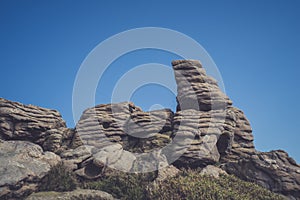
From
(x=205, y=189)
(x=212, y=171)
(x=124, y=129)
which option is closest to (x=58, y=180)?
(x=205, y=189)

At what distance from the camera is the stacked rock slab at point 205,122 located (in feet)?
106

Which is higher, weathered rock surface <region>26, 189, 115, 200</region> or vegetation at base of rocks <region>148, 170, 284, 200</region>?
vegetation at base of rocks <region>148, 170, 284, 200</region>

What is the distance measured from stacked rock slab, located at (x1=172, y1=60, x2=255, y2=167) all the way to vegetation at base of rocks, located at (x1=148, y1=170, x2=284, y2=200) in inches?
126

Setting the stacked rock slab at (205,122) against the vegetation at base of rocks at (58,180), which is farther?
the stacked rock slab at (205,122)

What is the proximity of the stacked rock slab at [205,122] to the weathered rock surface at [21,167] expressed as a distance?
1329cm

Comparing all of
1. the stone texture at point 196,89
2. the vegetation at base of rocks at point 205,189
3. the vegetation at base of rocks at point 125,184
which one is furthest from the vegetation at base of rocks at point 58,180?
the stone texture at point 196,89

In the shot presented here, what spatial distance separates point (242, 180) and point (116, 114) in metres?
18.5

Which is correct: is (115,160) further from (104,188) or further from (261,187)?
(261,187)

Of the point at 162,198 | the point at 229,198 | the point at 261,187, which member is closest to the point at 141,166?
the point at 162,198

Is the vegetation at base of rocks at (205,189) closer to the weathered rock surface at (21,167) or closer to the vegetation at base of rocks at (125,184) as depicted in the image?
the vegetation at base of rocks at (125,184)

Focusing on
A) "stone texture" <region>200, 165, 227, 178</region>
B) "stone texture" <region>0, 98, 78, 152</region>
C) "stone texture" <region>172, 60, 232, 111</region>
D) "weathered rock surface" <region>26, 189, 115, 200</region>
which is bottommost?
"weathered rock surface" <region>26, 189, 115, 200</region>

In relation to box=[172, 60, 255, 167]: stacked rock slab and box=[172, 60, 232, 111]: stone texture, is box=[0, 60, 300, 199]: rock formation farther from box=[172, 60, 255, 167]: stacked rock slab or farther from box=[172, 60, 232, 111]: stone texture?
box=[172, 60, 232, 111]: stone texture

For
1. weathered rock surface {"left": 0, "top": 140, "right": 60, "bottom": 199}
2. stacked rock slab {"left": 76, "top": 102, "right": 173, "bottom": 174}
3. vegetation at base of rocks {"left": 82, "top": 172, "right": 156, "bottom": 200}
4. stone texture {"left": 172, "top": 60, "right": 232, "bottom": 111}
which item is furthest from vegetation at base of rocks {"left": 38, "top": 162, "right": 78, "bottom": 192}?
stone texture {"left": 172, "top": 60, "right": 232, "bottom": 111}

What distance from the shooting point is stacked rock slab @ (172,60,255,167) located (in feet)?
106
